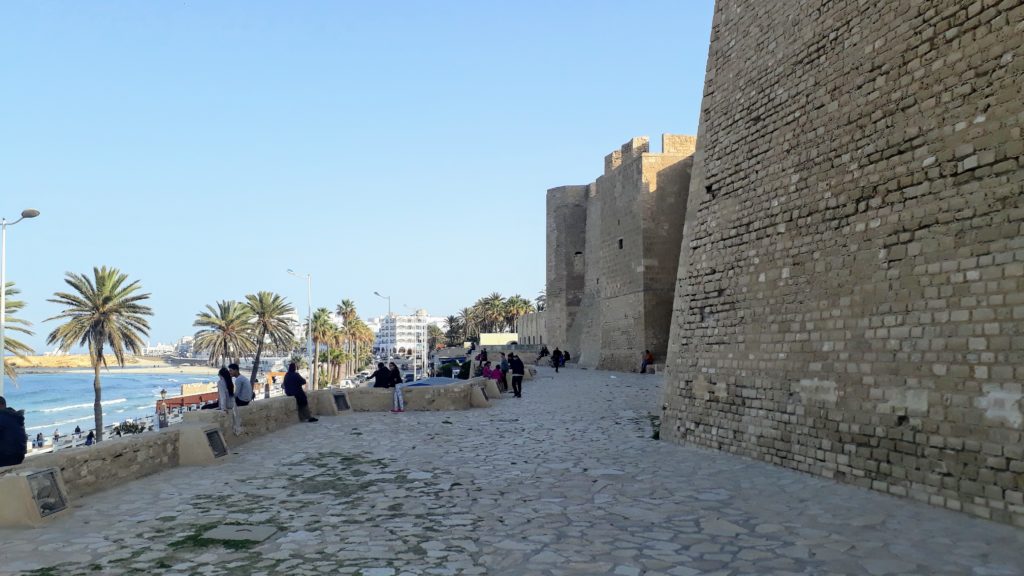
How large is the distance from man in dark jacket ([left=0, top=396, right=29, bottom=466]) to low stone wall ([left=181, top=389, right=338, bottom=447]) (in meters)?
3.48

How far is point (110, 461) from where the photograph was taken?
27.0 feet

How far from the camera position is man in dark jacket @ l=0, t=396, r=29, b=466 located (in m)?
7.13

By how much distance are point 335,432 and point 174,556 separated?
28.2 feet

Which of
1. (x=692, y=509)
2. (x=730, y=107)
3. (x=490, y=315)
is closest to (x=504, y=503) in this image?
(x=692, y=509)

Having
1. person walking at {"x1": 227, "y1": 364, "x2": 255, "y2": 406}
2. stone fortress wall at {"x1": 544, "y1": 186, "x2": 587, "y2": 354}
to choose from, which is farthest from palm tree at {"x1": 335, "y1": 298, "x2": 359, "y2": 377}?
person walking at {"x1": 227, "y1": 364, "x2": 255, "y2": 406}

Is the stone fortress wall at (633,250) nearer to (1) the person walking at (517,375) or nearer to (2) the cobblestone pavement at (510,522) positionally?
(1) the person walking at (517,375)

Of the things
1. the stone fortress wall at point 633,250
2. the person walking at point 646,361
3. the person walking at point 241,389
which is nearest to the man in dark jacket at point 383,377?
the person walking at point 241,389

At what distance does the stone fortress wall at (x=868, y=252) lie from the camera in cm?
637

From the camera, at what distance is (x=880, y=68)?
809 cm

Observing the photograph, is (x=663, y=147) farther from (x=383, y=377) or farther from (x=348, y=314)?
(x=348, y=314)

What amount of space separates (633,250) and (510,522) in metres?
27.7

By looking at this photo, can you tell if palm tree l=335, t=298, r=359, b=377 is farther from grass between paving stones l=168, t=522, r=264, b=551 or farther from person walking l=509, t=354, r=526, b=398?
grass between paving stones l=168, t=522, r=264, b=551

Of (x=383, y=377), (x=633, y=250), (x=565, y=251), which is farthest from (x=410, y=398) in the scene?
(x=565, y=251)

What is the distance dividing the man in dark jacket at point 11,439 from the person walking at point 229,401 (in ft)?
14.5
